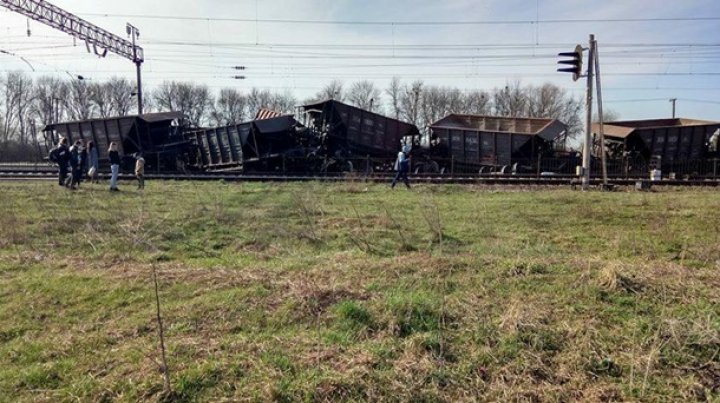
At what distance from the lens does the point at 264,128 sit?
21.1 meters

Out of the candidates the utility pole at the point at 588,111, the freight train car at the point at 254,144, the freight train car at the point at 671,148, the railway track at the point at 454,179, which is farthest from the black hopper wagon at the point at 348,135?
the freight train car at the point at 671,148

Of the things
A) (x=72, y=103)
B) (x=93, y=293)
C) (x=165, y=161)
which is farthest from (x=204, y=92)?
(x=93, y=293)

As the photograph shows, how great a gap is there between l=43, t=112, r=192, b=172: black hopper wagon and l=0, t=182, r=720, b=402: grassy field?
15.8 metres

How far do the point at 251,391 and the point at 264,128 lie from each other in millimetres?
18900

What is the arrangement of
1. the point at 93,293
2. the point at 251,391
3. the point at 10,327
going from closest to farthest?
the point at 251,391 → the point at 10,327 → the point at 93,293

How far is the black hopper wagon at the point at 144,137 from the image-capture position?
2308 centimetres

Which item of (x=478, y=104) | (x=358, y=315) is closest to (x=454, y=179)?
(x=358, y=315)

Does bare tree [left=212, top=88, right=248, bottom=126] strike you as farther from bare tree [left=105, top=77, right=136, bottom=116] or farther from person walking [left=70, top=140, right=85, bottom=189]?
person walking [left=70, top=140, right=85, bottom=189]

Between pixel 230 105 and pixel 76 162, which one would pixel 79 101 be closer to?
pixel 230 105

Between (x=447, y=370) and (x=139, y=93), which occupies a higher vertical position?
(x=139, y=93)

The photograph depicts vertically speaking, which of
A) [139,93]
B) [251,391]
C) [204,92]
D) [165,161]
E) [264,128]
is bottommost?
[251,391]

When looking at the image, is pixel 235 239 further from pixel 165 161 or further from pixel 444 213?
pixel 165 161

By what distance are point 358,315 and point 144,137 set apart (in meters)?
22.5

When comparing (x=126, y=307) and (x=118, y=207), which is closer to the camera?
(x=126, y=307)
